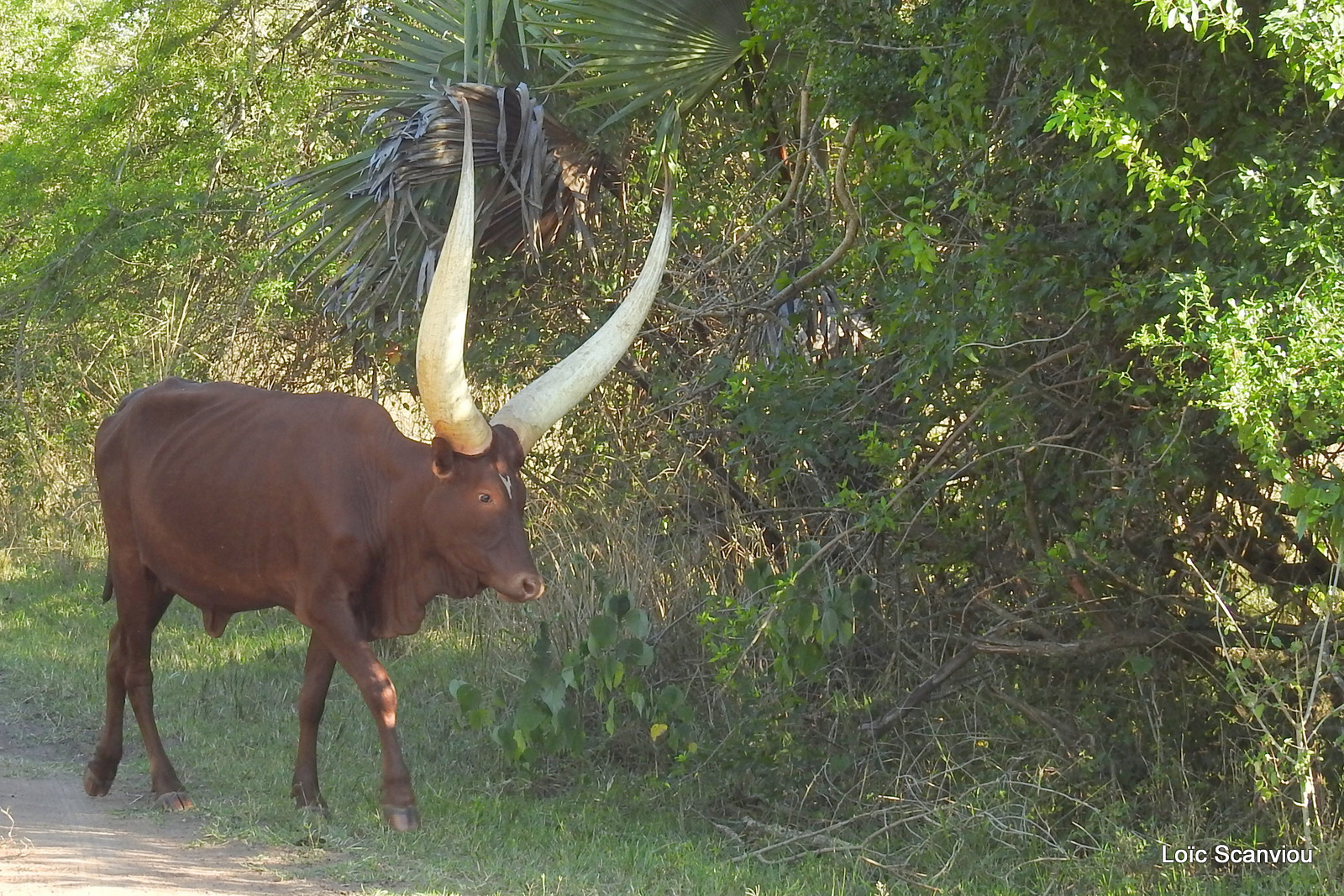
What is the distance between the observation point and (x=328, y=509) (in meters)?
5.62

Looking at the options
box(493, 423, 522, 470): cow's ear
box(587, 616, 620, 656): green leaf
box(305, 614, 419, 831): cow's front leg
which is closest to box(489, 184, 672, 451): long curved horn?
box(493, 423, 522, 470): cow's ear

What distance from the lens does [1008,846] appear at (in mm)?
5191

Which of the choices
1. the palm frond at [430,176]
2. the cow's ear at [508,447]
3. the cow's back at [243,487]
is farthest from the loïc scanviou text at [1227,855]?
the palm frond at [430,176]

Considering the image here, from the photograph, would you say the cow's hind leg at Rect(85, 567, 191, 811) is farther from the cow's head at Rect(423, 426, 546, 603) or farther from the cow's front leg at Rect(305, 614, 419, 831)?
the cow's head at Rect(423, 426, 546, 603)

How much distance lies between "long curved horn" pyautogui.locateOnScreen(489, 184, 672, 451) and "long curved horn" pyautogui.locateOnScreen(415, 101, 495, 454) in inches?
16.8

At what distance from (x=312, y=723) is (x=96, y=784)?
3.22ft

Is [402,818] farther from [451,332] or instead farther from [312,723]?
[451,332]

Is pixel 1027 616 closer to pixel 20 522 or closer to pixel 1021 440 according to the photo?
pixel 1021 440

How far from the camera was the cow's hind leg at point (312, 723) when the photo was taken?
580cm

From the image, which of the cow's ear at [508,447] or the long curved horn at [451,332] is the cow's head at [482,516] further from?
the long curved horn at [451,332]

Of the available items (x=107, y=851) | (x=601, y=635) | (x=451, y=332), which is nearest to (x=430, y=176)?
(x=451, y=332)

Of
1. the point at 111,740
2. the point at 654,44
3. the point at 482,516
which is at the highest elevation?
the point at 654,44

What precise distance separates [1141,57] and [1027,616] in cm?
255

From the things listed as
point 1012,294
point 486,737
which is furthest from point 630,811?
point 1012,294
